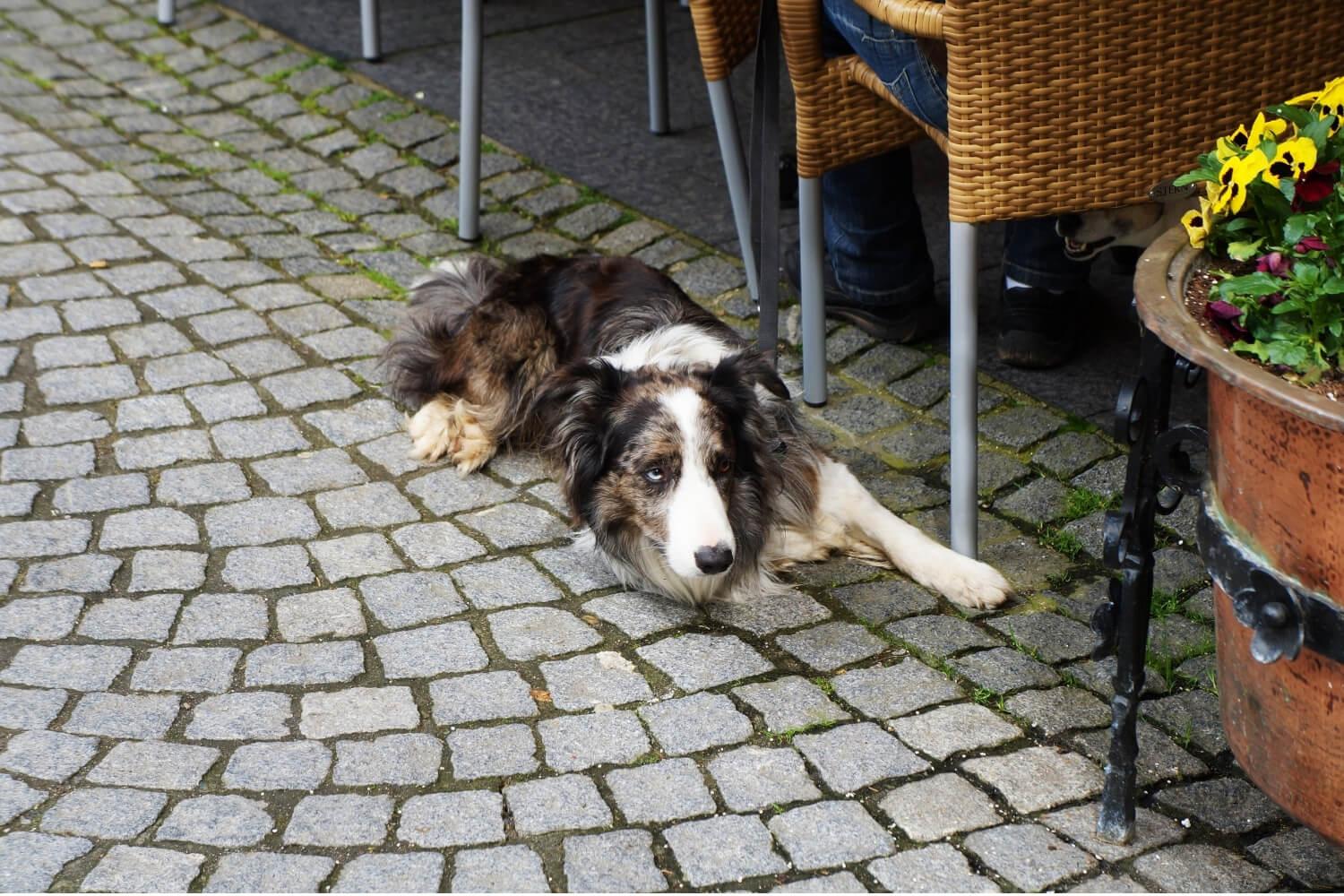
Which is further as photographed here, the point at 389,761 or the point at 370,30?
the point at 370,30

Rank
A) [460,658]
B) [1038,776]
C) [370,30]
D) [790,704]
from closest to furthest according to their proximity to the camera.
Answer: [1038,776] → [790,704] → [460,658] → [370,30]

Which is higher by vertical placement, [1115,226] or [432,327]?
[1115,226]

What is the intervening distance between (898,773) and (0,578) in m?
2.13

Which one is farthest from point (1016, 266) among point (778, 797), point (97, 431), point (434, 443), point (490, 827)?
point (97, 431)

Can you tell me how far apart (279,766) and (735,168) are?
2.53 metres

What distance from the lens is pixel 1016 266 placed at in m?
4.22

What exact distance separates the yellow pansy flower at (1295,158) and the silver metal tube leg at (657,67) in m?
3.62

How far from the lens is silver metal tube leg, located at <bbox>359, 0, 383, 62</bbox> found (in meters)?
6.37

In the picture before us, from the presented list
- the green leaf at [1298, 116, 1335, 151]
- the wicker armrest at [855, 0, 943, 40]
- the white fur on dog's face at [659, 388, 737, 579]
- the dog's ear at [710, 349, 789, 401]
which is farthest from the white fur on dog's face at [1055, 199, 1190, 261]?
the green leaf at [1298, 116, 1335, 151]

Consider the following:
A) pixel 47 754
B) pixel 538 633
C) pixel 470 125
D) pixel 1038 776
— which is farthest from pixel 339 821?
pixel 470 125

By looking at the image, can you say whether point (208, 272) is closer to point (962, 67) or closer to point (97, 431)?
point (97, 431)

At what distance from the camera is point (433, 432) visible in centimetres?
403

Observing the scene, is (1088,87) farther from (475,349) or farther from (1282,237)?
(475,349)

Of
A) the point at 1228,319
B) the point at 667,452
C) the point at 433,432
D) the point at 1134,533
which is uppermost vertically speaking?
the point at 1228,319
